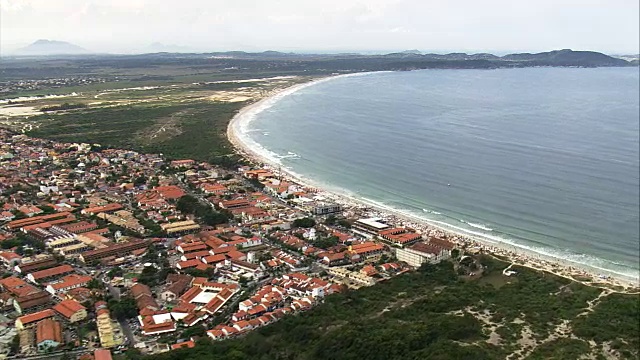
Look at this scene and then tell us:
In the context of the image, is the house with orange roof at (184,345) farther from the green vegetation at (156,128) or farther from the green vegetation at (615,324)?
the green vegetation at (156,128)

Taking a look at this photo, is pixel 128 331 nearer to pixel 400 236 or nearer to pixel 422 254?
pixel 422 254

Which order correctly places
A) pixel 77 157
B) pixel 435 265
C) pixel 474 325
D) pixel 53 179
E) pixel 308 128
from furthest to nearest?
pixel 308 128
pixel 77 157
pixel 53 179
pixel 435 265
pixel 474 325

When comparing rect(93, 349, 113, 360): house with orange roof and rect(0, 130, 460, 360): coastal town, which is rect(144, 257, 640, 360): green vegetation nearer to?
rect(0, 130, 460, 360): coastal town

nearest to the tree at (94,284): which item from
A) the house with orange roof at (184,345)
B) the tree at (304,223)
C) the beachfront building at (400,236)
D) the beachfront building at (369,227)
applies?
the house with orange roof at (184,345)

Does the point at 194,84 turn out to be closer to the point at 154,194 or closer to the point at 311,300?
the point at 154,194

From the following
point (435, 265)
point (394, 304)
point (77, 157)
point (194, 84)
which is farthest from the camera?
point (194, 84)

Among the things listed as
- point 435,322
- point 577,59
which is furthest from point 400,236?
point 577,59

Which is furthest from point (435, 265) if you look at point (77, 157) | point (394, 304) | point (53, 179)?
point (77, 157)

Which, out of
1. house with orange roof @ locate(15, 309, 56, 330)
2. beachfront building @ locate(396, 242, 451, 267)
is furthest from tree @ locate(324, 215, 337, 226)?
house with orange roof @ locate(15, 309, 56, 330)
